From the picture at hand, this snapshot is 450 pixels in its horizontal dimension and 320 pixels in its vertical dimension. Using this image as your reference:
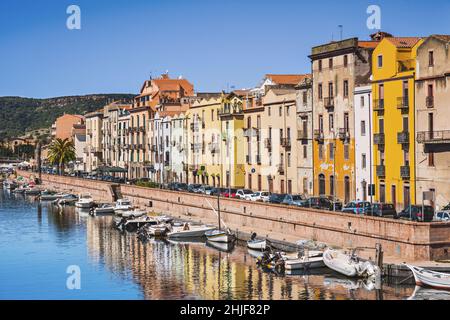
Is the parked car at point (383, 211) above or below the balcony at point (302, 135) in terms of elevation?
below

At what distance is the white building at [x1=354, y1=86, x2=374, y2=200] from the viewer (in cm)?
7319

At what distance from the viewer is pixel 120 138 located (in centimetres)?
14788

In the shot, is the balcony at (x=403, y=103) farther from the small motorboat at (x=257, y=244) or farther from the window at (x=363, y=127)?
the small motorboat at (x=257, y=244)

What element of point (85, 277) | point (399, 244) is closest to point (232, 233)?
point (85, 277)

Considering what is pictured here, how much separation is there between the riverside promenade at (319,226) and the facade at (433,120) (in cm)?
933

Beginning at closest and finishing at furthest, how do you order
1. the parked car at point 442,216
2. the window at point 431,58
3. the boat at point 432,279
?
the boat at point 432,279 < the parked car at point 442,216 < the window at point 431,58

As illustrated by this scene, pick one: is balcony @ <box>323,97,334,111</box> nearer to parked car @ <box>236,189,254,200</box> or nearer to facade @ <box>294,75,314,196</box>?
facade @ <box>294,75,314,196</box>

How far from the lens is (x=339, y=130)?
77.4 metres

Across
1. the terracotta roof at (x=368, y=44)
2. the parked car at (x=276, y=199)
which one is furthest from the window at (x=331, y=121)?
the parked car at (x=276, y=199)

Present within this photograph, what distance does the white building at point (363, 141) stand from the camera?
7319 centimetres

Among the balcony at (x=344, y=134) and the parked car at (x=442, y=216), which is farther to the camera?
the balcony at (x=344, y=134)

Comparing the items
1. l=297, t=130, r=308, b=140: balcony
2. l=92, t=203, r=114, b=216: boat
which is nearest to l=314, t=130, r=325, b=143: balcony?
l=297, t=130, r=308, b=140: balcony

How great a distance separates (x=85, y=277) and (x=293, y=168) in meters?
34.8
